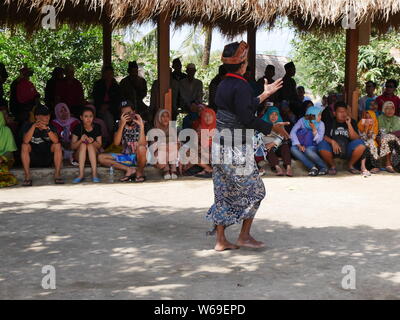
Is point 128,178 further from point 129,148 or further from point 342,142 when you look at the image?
point 342,142

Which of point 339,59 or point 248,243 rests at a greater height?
point 339,59

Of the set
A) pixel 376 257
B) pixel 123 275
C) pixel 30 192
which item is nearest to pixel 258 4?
pixel 30 192

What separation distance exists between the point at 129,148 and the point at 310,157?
273cm

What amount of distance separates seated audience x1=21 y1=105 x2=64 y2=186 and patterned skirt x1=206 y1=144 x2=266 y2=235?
12.8 ft

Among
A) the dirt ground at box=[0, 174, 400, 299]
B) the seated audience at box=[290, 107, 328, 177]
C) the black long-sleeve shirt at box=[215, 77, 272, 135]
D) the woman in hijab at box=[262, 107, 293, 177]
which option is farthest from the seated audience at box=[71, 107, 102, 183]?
the black long-sleeve shirt at box=[215, 77, 272, 135]

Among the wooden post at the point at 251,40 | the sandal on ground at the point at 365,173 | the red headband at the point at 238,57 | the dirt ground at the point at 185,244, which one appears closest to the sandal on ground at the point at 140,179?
the dirt ground at the point at 185,244

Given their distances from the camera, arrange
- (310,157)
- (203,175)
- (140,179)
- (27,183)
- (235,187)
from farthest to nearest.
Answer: (310,157)
(203,175)
(140,179)
(27,183)
(235,187)

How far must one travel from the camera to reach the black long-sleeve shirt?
5.35 m

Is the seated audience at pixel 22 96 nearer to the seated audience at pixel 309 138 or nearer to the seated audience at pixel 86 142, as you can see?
the seated audience at pixel 86 142

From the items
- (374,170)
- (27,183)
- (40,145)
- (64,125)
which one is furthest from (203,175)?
(374,170)

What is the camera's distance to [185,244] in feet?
18.9

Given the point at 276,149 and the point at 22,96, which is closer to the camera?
the point at 276,149

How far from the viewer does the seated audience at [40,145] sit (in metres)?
8.77
